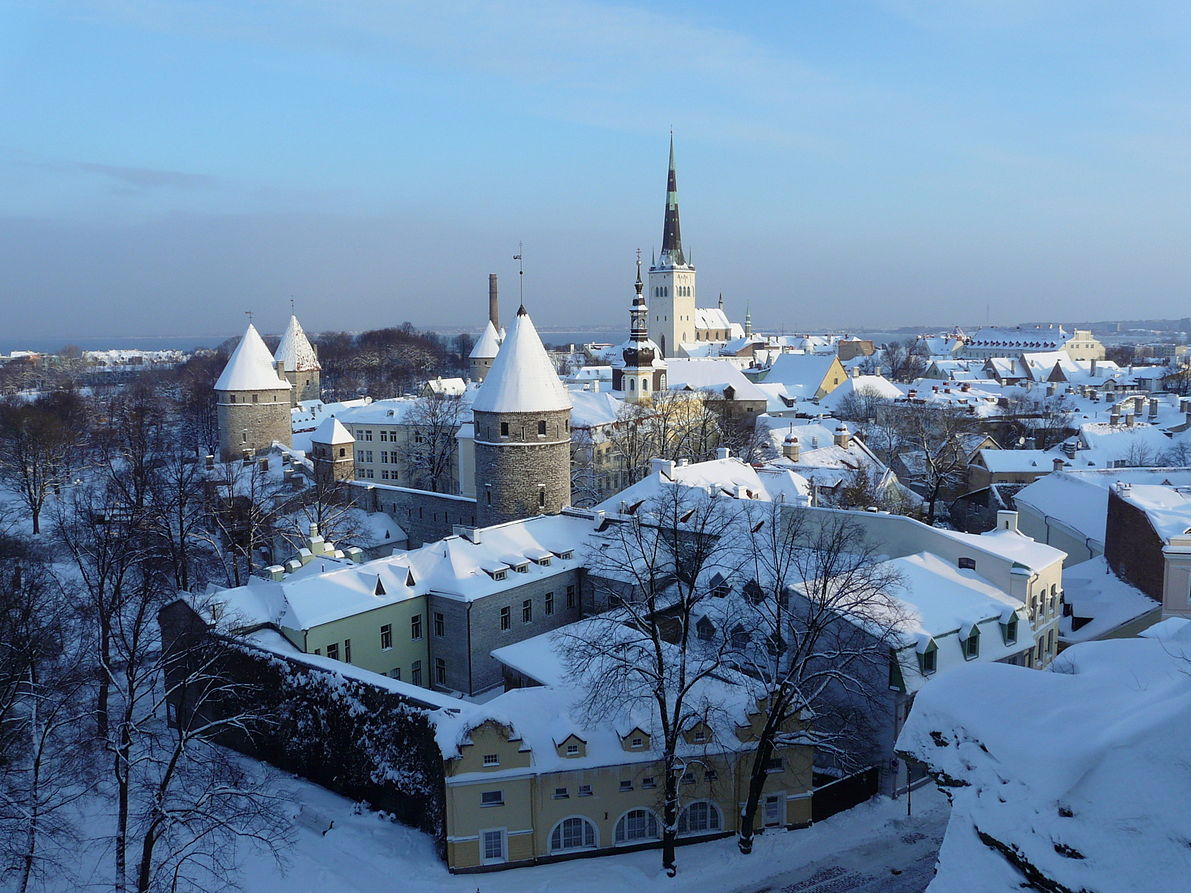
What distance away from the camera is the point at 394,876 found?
17.3 meters

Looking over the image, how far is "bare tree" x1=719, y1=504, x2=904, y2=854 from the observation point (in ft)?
58.7

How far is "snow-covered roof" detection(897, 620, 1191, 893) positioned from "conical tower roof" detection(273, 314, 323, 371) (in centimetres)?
6849

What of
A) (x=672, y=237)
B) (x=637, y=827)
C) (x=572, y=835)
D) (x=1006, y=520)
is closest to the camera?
(x=572, y=835)

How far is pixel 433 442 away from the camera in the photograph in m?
50.2

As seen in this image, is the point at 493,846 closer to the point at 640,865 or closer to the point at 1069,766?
the point at 640,865

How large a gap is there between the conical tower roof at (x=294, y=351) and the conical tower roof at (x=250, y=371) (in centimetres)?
2075

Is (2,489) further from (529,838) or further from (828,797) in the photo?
(828,797)

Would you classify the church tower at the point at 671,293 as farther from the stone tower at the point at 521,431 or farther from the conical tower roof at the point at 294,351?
the stone tower at the point at 521,431

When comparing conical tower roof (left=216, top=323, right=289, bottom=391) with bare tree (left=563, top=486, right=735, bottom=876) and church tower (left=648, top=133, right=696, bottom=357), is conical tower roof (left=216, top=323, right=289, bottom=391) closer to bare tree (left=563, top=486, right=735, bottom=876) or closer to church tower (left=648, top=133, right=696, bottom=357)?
bare tree (left=563, top=486, right=735, bottom=876)

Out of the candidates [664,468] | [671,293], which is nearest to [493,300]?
[671,293]

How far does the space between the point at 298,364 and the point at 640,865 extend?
6154 cm

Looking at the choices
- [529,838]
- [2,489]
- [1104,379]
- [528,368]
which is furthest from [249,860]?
[1104,379]

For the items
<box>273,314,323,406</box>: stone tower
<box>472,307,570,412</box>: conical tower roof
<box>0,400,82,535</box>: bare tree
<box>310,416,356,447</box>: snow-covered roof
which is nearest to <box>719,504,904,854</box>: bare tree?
<box>472,307,570,412</box>: conical tower roof

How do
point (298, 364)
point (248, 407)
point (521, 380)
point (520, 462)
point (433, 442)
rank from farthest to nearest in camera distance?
point (298, 364)
point (433, 442)
point (248, 407)
point (520, 462)
point (521, 380)
